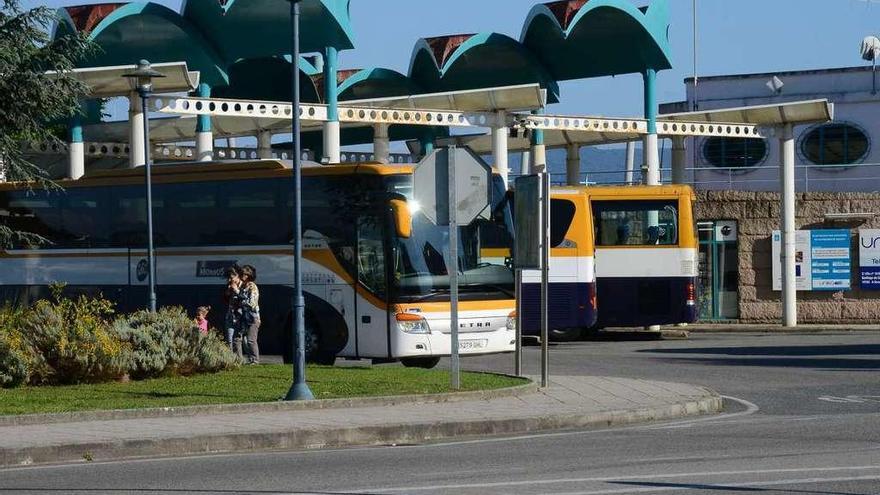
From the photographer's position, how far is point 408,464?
12930mm

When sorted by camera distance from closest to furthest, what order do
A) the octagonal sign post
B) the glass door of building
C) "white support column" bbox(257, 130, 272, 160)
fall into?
the octagonal sign post
the glass door of building
"white support column" bbox(257, 130, 272, 160)

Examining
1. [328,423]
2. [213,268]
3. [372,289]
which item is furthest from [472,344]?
A: [328,423]

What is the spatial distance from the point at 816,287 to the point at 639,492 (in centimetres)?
3158

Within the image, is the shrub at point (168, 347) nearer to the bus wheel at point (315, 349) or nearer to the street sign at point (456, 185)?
the bus wheel at point (315, 349)

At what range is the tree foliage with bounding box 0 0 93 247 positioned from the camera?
22875 mm

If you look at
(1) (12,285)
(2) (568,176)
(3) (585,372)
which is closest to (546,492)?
(3) (585,372)

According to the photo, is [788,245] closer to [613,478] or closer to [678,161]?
[678,161]

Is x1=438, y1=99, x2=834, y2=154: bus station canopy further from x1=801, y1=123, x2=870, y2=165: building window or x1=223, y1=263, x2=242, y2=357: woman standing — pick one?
x1=223, y1=263, x2=242, y2=357: woman standing

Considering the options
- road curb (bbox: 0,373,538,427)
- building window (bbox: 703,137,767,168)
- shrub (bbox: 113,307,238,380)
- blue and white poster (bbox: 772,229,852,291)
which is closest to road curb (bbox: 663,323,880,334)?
blue and white poster (bbox: 772,229,852,291)

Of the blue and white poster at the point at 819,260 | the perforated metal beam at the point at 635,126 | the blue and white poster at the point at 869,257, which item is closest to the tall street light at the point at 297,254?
the perforated metal beam at the point at 635,126

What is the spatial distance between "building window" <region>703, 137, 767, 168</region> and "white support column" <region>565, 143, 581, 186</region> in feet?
21.0

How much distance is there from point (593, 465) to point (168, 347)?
10153 millimetres

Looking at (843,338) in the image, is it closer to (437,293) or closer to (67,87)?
(437,293)

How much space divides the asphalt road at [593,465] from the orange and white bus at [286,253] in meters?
6.80
